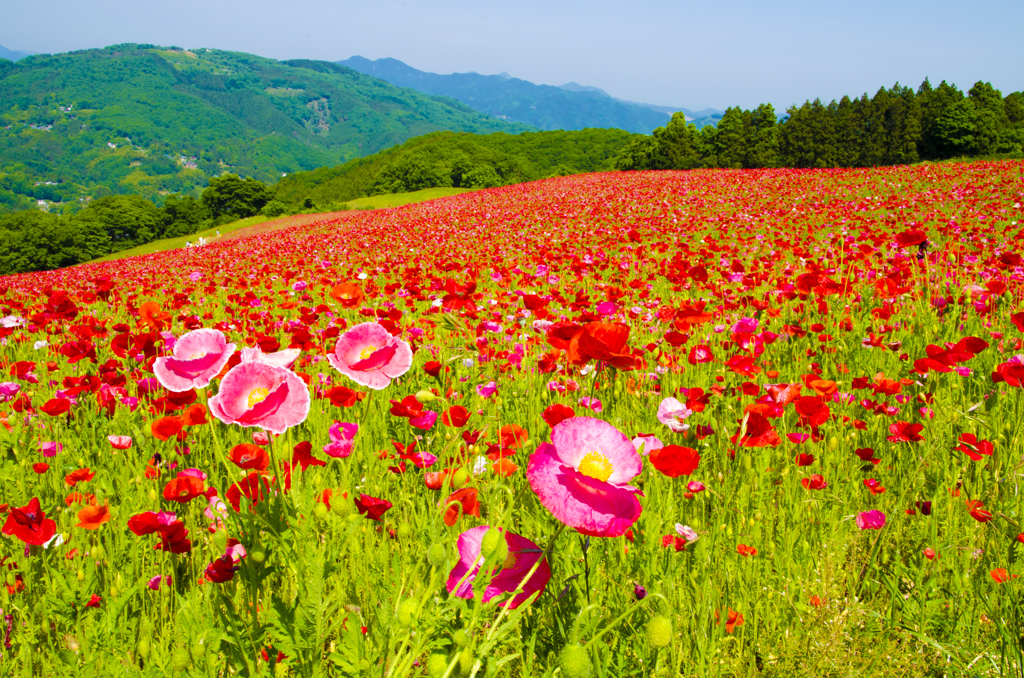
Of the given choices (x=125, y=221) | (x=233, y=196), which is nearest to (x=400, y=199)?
(x=233, y=196)

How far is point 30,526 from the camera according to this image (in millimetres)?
1252

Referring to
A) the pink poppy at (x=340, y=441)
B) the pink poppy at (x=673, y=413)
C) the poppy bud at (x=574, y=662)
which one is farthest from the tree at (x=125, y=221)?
the poppy bud at (x=574, y=662)

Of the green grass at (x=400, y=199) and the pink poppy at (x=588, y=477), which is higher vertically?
the pink poppy at (x=588, y=477)

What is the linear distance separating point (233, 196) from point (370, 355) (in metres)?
68.6

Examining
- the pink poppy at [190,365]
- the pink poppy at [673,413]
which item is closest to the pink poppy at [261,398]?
the pink poppy at [190,365]

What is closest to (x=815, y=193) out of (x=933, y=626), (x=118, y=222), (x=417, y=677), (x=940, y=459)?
(x=940, y=459)

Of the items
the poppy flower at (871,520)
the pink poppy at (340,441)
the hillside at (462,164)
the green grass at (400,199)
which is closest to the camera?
the poppy flower at (871,520)

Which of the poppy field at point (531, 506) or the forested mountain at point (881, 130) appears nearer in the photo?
the poppy field at point (531, 506)

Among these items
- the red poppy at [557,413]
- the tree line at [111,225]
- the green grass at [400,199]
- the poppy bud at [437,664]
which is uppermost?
the red poppy at [557,413]

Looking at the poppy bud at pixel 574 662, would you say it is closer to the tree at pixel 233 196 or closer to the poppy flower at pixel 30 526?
the poppy flower at pixel 30 526

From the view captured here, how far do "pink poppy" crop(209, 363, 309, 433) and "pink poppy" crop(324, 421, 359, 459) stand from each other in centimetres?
47

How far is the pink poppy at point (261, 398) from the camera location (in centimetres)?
98

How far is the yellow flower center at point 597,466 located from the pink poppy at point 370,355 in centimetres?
55

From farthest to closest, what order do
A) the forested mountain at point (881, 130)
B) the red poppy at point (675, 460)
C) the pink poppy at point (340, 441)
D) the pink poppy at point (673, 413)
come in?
the forested mountain at point (881, 130)
the pink poppy at point (673, 413)
the pink poppy at point (340, 441)
the red poppy at point (675, 460)
